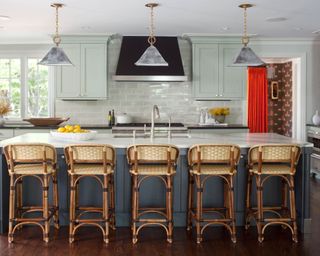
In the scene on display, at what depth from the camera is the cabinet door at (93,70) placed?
804 centimetres

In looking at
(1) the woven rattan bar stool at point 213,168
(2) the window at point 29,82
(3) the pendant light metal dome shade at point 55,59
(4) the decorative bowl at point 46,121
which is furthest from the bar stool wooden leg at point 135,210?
(2) the window at point 29,82

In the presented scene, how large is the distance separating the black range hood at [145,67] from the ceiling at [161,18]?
0.86ft

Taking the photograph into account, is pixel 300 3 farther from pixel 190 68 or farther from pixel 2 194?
pixel 2 194

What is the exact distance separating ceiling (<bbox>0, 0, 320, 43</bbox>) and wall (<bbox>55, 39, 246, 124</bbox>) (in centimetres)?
105

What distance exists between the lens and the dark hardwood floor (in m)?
4.29

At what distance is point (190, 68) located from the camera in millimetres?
8312

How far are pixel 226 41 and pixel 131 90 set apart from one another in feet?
6.03

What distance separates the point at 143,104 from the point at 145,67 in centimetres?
75

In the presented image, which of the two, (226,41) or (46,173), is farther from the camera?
(226,41)

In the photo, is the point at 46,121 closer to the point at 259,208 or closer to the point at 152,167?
the point at 152,167

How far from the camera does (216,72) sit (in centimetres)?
815

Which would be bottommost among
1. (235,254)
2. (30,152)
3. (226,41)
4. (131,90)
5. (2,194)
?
(235,254)

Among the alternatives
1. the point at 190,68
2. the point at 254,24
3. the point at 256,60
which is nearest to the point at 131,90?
the point at 190,68

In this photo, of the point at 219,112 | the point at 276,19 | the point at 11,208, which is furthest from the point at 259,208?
the point at 219,112
